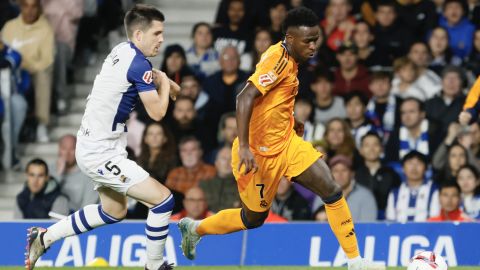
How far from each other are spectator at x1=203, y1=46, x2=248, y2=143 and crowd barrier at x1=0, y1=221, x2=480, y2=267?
2.99 m

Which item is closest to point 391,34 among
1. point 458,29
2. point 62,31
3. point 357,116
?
→ point 458,29

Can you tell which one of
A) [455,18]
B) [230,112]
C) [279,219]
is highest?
[455,18]

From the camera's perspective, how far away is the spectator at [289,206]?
14.0m

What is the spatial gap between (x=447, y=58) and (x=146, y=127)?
383cm

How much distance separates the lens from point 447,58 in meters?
15.8

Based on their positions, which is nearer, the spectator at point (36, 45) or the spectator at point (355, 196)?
the spectator at point (355, 196)

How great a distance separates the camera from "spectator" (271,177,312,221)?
14.0 metres

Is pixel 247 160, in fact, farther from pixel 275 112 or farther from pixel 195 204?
pixel 195 204

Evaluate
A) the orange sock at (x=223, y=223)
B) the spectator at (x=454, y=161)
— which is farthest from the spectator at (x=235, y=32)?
the orange sock at (x=223, y=223)

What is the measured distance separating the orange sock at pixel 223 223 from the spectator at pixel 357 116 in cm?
445

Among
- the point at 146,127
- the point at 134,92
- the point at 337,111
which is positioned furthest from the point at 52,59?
the point at 134,92

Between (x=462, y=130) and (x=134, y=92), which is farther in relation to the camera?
(x=462, y=130)

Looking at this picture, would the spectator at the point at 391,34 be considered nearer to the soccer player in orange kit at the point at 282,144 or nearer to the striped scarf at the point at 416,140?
the striped scarf at the point at 416,140

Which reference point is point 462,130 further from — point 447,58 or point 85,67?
point 85,67
